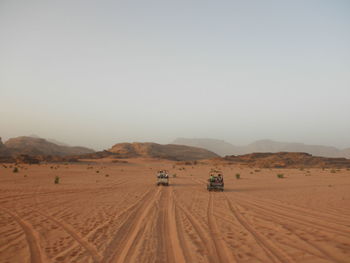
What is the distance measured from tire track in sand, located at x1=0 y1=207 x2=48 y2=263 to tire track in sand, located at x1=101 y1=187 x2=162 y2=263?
1582 mm

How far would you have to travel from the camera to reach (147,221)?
10.7m

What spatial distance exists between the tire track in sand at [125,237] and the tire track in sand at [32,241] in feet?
5.19

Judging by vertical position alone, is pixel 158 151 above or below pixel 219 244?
above

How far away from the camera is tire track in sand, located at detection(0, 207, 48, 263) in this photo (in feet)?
21.8

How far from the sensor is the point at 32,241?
26.3ft

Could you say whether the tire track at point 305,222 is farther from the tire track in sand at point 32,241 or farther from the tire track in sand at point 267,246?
→ the tire track in sand at point 32,241

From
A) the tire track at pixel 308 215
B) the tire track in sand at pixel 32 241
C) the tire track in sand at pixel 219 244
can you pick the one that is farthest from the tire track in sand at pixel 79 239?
the tire track at pixel 308 215

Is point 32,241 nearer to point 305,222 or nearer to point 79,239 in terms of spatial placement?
point 79,239

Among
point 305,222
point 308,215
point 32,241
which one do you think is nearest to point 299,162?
point 308,215

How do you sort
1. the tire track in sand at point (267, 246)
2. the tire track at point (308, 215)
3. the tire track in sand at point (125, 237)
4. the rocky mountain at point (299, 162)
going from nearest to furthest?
the tire track in sand at point (267, 246)
the tire track in sand at point (125, 237)
the tire track at point (308, 215)
the rocky mountain at point (299, 162)

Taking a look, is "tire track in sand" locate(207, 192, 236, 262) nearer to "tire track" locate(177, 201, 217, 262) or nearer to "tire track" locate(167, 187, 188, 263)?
"tire track" locate(177, 201, 217, 262)

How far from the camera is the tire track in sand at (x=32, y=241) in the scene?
6637mm

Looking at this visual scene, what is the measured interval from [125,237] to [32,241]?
→ 265cm

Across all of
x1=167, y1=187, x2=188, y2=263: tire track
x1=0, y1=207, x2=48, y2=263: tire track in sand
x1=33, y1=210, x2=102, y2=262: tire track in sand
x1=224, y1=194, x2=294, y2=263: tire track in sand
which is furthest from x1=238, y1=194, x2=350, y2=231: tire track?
x1=0, y1=207, x2=48, y2=263: tire track in sand
